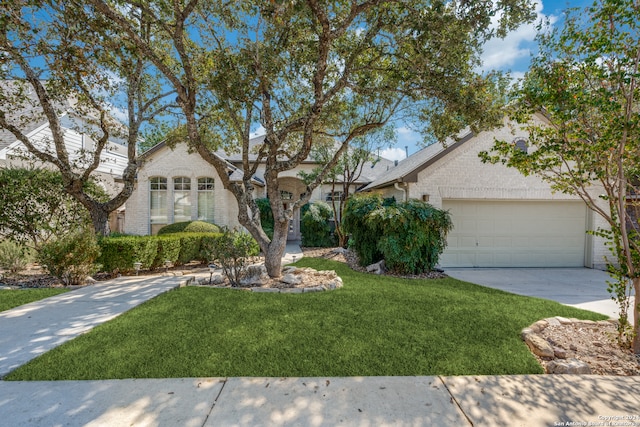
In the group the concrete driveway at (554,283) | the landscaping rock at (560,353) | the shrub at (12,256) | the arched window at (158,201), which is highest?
the arched window at (158,201)

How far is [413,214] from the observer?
26.7 feet

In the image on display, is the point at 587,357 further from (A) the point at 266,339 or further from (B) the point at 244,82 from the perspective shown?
(B) the point at 244,82

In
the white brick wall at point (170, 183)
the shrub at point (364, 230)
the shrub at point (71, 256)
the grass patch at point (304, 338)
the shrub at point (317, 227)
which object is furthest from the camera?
the shrub at point (317, 227)

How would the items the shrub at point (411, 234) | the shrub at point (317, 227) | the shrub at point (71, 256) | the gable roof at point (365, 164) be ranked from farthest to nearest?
the gable roof at point (365, 164)
the shrub at point (317, 227)
the shrub at point (411, 234)
the shrub at point (71, 256)

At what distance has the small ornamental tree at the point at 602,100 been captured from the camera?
3.51 metres

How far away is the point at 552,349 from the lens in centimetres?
361

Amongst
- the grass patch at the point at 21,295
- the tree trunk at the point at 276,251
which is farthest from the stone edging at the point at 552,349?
the grass patch at the point at 21,295

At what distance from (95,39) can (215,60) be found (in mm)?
2366

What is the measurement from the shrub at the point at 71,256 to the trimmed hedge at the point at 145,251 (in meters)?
0.48

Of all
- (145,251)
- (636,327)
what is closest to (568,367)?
(636,327)

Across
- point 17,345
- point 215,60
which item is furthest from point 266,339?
point 215,60

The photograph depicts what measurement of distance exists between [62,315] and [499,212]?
468 inches

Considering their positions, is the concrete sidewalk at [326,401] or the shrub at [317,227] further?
the shrub at [317,227]

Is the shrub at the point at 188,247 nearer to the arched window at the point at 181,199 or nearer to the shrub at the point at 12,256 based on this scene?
the shrub at the point at 12,256
